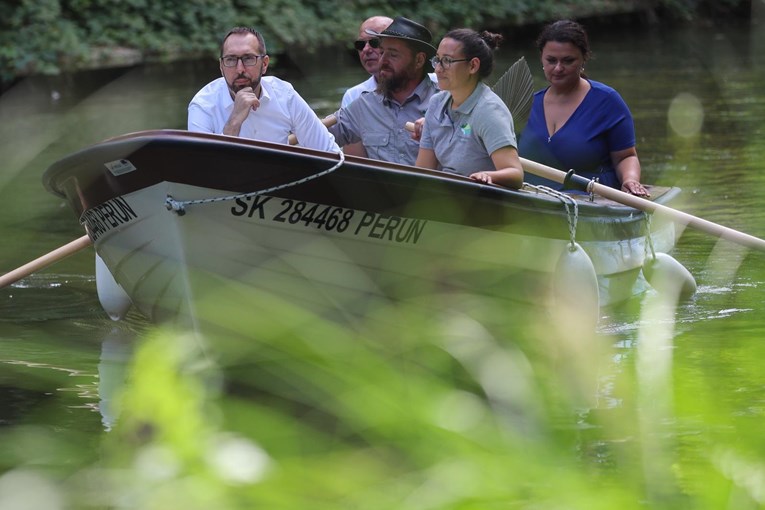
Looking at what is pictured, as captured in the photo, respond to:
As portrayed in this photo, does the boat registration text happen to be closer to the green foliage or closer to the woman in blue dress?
the woman in blue dress

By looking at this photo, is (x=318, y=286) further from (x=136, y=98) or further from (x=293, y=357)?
(x=136, y=98)

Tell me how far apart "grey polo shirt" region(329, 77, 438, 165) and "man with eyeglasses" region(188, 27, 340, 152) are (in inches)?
23.3

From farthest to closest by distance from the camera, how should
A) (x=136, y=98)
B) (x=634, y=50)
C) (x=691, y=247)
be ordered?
1. (x=634, y=50)
2. (x=136, y=98)
3. (x=691, y=247)

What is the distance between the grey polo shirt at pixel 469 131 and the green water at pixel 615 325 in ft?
2.15

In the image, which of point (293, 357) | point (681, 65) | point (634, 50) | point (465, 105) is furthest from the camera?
point (634, 50)

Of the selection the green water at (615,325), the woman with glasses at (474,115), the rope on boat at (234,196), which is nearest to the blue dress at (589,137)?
the green water at (615,325)

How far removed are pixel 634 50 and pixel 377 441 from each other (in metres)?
18.5

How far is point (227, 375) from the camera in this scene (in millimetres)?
2727

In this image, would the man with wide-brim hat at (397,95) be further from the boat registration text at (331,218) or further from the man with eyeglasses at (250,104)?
the boat registration text at (331,218)

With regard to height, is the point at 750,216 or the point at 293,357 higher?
the point at 293,357

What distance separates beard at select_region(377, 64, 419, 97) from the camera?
533cm

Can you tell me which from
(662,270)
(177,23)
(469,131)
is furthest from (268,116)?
(177,23)

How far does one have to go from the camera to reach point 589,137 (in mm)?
5484

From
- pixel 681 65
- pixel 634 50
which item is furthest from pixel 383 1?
pixel 681 65
